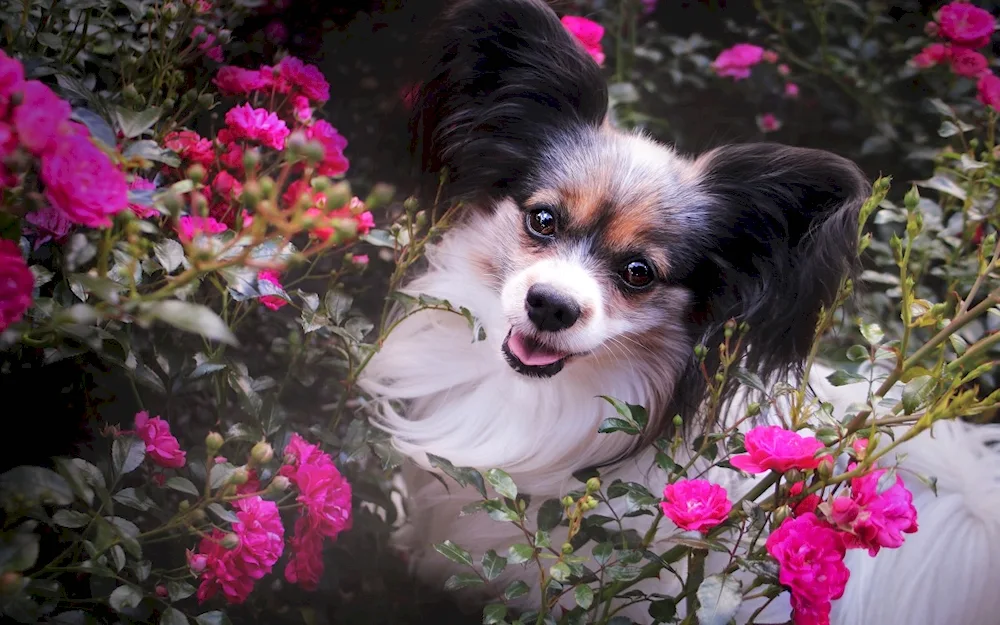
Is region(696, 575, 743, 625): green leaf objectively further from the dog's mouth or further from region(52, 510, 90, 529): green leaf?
region(52, 510, 90, 529): green leaf

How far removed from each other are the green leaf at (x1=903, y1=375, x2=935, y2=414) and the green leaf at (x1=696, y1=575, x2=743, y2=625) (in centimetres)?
32

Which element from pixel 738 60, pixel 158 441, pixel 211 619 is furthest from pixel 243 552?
pixel 738 60

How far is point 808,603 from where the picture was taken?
1.02 metres

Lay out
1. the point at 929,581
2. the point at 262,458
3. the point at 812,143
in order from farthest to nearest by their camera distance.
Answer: the point at 812,143 < the point at 929,581 < the point at 262,458

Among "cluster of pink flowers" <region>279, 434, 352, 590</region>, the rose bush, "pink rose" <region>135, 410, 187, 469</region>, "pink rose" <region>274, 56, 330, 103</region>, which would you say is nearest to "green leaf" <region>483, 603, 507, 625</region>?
the rose bush

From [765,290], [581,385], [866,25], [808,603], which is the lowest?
[581,385]

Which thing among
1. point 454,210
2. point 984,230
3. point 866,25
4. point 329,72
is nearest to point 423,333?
point 454,210

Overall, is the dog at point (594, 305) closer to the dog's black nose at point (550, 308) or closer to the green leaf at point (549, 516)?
the dog's black nose at point (550, 308)

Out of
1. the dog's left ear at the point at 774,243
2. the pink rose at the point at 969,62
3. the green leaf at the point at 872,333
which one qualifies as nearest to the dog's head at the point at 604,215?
the dog's left ear at the point at 774,243

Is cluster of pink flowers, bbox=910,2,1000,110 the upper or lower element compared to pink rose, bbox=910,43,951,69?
upper

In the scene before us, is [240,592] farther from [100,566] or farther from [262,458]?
[262,458]

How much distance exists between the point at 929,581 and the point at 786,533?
27.3 inches

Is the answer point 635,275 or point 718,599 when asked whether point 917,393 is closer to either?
point 718,599

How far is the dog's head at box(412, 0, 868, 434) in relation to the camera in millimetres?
1345
